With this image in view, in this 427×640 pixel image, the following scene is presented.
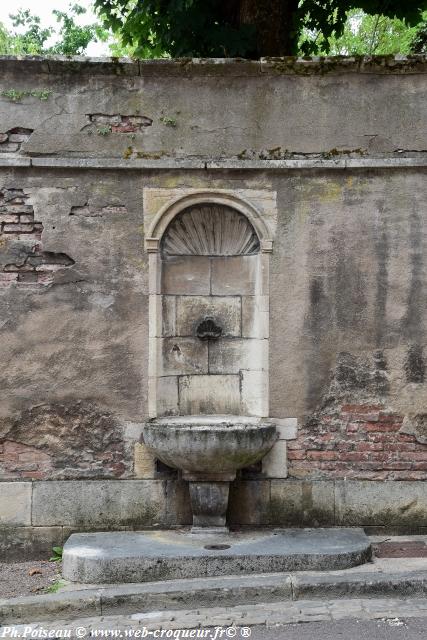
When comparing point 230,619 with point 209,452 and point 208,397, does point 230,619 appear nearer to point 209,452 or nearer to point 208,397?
point 209,452

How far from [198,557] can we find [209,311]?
223 centimetres

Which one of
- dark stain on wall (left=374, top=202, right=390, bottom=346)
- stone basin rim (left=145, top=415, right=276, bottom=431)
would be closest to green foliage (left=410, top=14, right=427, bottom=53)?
dark stain on wall (left=374, top=202, right=390, bottom=346)

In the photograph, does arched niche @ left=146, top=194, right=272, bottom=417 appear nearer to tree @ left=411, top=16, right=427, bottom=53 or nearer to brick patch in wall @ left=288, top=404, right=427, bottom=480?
brick patch in wall @ left=288, top=404, right=427, bottom=480

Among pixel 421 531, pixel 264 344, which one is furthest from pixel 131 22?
pixel 421 531

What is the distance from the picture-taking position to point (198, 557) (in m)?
5.43

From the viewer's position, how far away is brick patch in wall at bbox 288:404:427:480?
6414 millimetres

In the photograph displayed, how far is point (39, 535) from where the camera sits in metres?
6.27

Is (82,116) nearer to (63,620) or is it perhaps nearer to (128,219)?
(128,219)

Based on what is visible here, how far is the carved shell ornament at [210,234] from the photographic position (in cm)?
661

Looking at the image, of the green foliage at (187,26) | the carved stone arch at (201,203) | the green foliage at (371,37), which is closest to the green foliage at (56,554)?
the carved stone arch at (201,203)

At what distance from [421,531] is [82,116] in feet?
14.8

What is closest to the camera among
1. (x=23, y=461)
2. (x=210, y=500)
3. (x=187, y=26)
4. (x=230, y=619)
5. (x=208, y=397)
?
(x=230, y=619)

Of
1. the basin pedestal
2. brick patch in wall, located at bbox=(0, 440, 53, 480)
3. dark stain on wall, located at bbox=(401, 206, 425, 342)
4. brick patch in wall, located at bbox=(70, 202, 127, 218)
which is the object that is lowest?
the basin pedestal

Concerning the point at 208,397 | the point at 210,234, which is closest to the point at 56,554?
the point at 208,397
